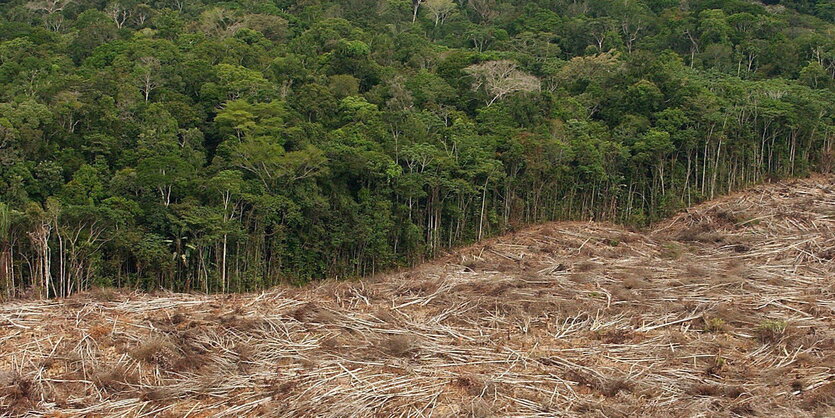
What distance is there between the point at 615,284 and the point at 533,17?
26323 millimetres

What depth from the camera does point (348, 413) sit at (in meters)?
6.48

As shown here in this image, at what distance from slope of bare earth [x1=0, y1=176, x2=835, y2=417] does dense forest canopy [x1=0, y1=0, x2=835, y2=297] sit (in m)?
6.12

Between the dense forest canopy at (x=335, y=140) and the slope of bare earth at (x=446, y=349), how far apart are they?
612 cm

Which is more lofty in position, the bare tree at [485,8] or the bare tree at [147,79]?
the bare tree at [485,8]

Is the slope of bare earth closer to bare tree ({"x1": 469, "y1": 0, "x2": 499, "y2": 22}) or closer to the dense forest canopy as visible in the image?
the dense forest canopy

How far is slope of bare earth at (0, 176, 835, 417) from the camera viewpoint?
6.71m

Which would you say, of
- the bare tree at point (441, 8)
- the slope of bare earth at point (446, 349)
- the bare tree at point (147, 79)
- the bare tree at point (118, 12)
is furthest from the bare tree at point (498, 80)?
the bare tree at point (118, 12)

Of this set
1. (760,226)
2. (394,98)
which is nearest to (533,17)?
(394,98)

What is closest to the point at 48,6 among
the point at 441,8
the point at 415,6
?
the point at 415,6

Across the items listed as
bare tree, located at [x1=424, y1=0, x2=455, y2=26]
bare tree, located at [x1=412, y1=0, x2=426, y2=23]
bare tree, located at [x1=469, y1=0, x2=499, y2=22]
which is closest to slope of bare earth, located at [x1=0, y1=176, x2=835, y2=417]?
bare tree, located at [x1=424, y1=0, x2=455, y2=26]

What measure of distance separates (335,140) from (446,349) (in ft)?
36.8

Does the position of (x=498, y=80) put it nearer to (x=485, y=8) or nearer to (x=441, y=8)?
(x=441, y=8)

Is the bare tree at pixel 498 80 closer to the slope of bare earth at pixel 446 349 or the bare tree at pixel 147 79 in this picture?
the bare tree at pixel 147 79

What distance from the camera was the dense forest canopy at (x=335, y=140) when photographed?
1587 cm
